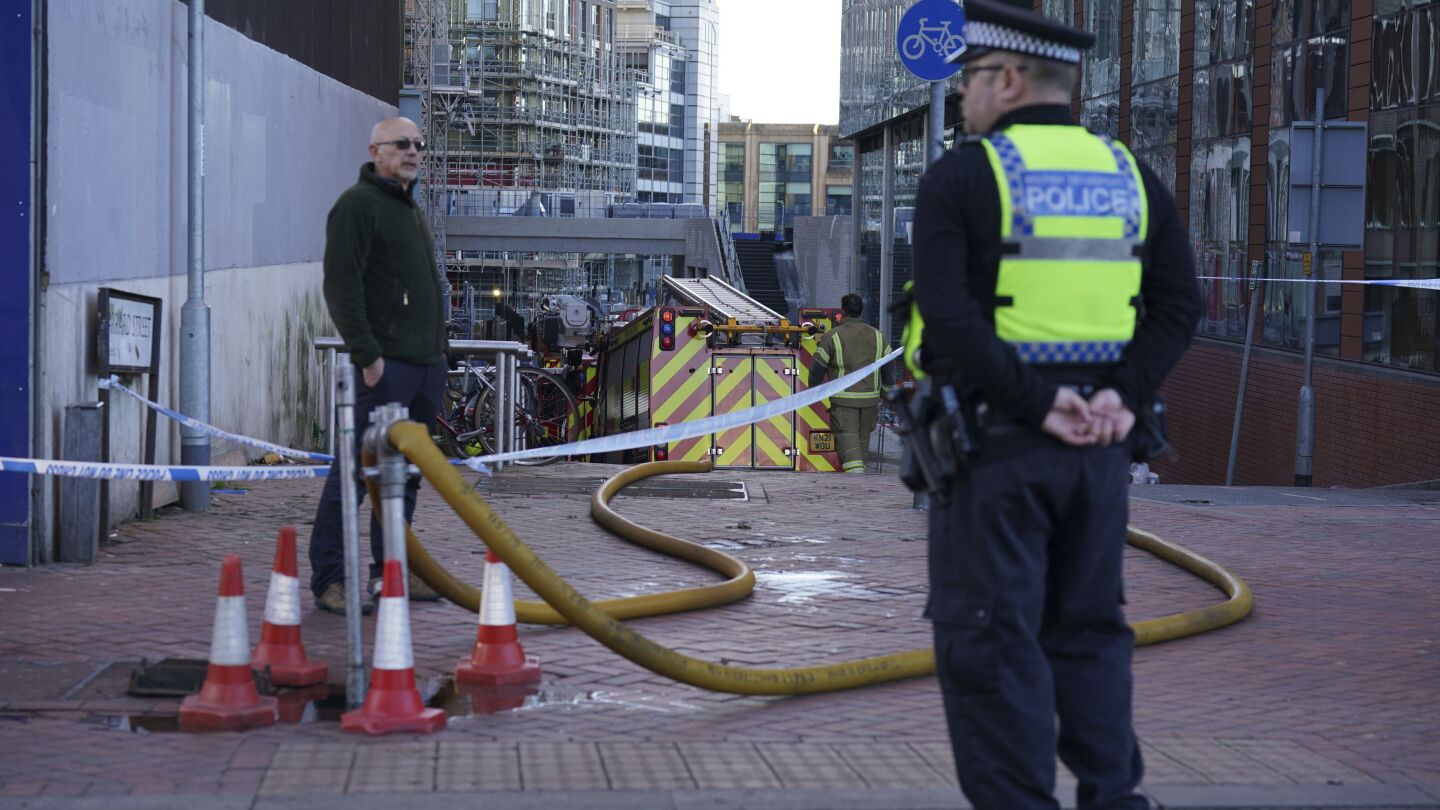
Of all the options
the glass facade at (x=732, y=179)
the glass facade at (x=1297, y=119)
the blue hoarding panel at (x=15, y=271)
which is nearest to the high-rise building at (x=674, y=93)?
the glass facade at (x=732, y=179)

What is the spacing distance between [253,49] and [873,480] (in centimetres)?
567

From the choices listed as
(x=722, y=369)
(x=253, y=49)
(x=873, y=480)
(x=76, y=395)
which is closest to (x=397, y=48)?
(x=722, y=369)

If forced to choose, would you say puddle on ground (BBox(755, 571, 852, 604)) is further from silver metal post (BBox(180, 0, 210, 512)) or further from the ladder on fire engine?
the ladder on fire engine

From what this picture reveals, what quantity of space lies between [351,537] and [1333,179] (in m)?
14.3

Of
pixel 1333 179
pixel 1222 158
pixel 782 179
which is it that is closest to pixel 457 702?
pixel 1333 179

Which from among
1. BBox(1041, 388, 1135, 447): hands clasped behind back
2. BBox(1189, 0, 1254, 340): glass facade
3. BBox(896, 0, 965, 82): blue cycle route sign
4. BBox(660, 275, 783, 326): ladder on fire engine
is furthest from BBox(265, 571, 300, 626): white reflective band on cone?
BBox(1189, 0, 1254, 340): glass facade

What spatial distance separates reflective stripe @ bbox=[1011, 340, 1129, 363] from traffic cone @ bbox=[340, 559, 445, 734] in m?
2.21

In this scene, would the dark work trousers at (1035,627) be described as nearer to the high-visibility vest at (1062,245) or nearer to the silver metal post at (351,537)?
the high-visibility vest at (1062,245)

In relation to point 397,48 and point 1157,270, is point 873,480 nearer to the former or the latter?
point 1157,270

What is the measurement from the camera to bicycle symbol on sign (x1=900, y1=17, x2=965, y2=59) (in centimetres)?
1169

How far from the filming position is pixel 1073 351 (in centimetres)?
403

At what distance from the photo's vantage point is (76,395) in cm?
895

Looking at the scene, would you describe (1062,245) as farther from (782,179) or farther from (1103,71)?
(782,179)

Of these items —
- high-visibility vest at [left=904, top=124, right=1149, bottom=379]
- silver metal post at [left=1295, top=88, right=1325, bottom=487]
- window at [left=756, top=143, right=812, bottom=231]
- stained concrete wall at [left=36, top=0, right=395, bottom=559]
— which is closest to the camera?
high-visibility vest at [left=904, top=124, right=1149, bottom=379]
